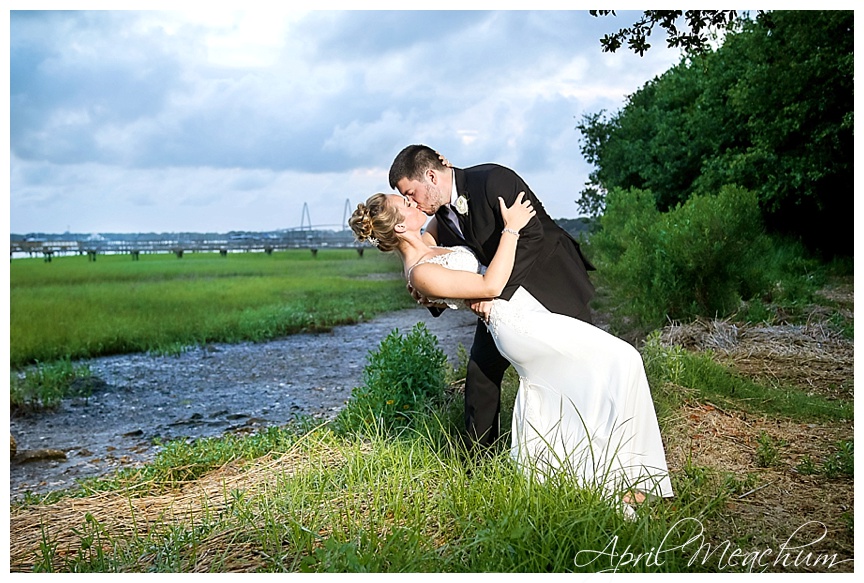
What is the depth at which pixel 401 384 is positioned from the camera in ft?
12.8

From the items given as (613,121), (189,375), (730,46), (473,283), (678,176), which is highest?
(730,46)

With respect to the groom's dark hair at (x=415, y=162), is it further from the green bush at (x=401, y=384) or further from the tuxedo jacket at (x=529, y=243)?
the green bush at (x=401, y=384)

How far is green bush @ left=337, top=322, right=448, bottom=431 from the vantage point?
12.6 feet

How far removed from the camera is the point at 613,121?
1105 centimetres

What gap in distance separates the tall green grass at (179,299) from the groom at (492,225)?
6761 mm

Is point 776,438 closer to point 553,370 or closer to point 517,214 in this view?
point 553,370

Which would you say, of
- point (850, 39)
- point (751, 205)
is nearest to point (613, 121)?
point (850, 39)

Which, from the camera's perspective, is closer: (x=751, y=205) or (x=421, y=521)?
(x=421, y=521)

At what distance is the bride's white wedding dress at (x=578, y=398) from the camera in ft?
8.81

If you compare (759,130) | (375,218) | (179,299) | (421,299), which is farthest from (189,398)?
(759,130)

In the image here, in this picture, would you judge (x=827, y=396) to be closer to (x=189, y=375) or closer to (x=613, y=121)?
(x=189, y=375)

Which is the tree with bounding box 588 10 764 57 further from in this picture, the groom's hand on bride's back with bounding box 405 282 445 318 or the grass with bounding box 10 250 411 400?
the grass with bounding box 10 250 411 400

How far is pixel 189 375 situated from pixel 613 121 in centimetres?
645
